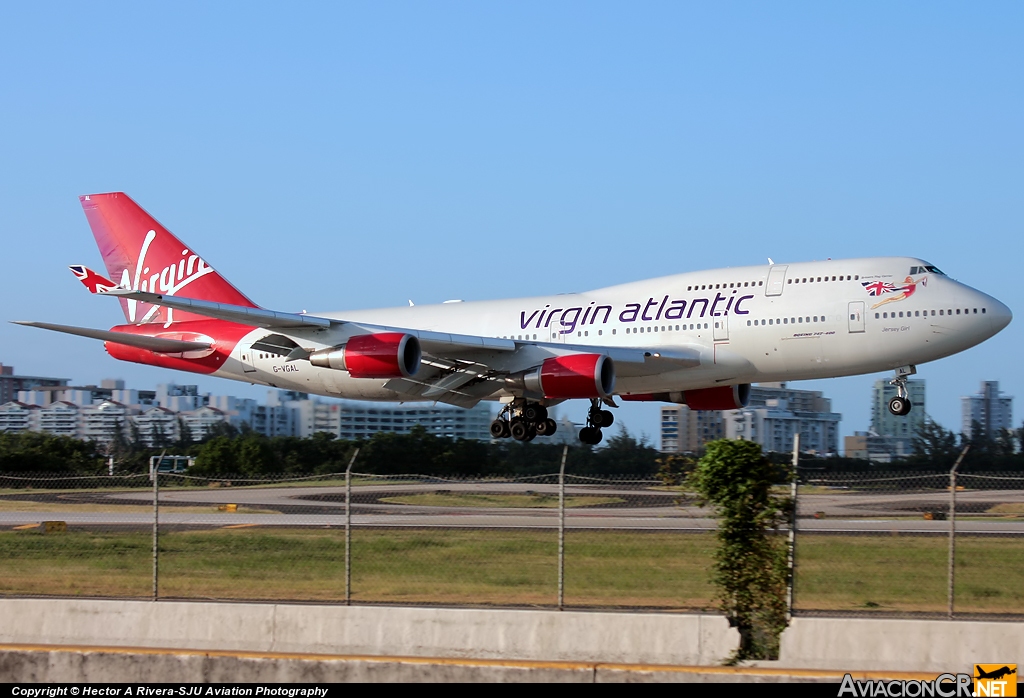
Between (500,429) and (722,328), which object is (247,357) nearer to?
(500,429)

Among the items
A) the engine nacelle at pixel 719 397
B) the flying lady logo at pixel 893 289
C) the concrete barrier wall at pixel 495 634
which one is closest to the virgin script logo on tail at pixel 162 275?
the engine nacelle at pixel 719 397

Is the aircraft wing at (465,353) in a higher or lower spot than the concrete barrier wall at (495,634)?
higher

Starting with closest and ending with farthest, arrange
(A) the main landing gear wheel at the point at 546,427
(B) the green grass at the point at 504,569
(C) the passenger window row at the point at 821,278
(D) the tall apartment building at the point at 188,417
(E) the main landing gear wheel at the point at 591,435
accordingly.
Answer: (B) the green grass at the point at 504,569 < (C) the passenger window row at the point at 821,278 < (A) the main landing gear wheel at the point at 546,427 < (E) the main landing gear wheel at the point at 591,435 < (D) the tall apartment building at the point at 188,417

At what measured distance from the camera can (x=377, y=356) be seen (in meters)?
27.0

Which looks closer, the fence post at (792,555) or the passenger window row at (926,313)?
the fence post at (792,555)

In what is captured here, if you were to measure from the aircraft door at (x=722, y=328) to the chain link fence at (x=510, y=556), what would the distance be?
471 centimetres

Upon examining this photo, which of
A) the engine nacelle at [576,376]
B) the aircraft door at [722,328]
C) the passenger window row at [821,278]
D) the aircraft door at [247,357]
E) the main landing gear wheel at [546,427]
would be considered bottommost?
the main landing gear wheel at [546,427]

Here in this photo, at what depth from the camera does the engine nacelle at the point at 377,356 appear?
26938 millimetres

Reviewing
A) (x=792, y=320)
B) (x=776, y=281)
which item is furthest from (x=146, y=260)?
(x=792, y=320)

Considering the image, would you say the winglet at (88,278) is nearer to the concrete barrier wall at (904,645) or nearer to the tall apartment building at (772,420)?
the concrete barrier wall at (904,645)

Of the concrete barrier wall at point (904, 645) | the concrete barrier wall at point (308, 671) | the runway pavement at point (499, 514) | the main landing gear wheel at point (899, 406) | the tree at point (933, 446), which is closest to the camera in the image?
the concrete barrier wall at point (308, 671)

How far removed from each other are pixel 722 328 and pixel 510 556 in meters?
11.2

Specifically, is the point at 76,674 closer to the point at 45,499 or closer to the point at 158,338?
the point at 158,338

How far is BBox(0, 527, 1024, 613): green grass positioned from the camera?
51.1 ft
